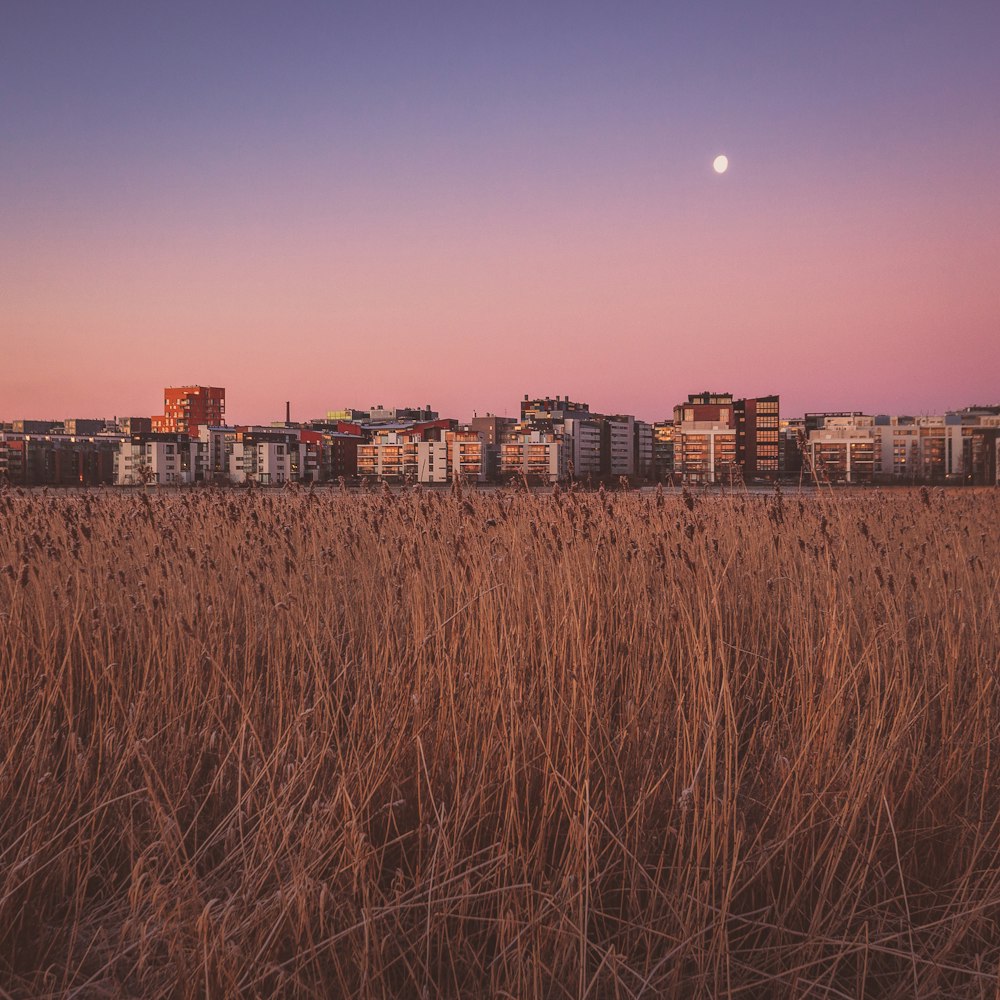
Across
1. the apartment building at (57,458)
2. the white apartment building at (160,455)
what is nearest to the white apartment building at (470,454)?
the white apartment building at (160,455)

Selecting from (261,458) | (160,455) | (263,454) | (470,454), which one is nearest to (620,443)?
(470,454)

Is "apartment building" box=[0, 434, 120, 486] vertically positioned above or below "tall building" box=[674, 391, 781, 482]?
below

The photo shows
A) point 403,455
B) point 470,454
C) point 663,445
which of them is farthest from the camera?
point 663,445

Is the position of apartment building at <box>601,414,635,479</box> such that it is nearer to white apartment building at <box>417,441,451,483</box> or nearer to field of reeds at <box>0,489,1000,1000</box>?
white apartment building at <box>417,441,451,483</box>

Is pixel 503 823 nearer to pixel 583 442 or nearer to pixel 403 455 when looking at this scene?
pixel 583 442

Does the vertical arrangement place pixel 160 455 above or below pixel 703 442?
below

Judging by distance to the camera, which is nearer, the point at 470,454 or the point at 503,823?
the point at 503,823

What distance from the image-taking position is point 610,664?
3.94 metres

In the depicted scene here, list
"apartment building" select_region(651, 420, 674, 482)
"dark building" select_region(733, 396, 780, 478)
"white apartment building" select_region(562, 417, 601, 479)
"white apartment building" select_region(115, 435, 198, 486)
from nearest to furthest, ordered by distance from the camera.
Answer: "white apartment building" select_region(115, 435, 198, 486)
"white apartment building" select_region(562, 417, 601, 479)
"dark building" select_region(733, 396, 780, 478)
"apartment building" select_region(651, 420, 674, 482)

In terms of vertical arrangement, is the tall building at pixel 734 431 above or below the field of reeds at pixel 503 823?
above

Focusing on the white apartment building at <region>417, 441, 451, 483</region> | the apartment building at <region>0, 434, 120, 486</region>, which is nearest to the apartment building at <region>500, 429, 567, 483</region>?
the white apartment building at <region>417, 441, 451, 483</region>

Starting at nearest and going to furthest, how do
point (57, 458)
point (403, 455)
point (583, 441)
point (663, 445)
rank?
point (57, 458), point (583, 441), point (403, 455), point (663, 445)

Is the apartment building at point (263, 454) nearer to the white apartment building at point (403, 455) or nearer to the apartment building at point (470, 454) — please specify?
the white apartment building at point (403, 455)

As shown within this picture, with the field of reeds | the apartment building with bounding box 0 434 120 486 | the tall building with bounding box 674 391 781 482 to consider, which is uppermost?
the tall building with bounding box 674 391 781 482
